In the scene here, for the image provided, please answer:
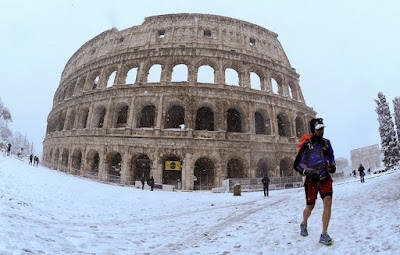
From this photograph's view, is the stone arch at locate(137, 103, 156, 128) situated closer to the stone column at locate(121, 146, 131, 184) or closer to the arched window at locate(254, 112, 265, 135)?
the stone column at locate(121, 146, 131, 184)

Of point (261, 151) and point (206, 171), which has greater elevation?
point (261, 151)

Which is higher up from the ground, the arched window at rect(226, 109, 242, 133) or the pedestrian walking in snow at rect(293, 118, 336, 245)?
the arched window at rect(226, 109, 242, 133)

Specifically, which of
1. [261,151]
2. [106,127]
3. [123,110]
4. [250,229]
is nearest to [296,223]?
[250,229]

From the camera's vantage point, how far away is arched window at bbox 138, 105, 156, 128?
23250mm

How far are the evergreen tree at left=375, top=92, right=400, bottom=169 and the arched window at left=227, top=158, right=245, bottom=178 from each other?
2114 cm

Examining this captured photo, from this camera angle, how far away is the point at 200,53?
2241 centimetres

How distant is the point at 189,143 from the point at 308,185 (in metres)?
16.2

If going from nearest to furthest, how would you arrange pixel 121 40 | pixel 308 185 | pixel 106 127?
pixel 308 185, pixel 106 127, pixel 121 40

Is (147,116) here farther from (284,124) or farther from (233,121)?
(284,124)

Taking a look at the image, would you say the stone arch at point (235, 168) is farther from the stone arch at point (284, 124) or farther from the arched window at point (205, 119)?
the stone arch at point (284, 124)

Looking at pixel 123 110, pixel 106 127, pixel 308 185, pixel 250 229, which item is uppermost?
pixel 123 110

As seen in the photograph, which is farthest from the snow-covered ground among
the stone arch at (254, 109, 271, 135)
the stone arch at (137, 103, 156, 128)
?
the stone arch at (137, 103, 156, 128)

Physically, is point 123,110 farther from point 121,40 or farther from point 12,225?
point 12,225

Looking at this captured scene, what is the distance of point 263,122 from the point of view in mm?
23984
